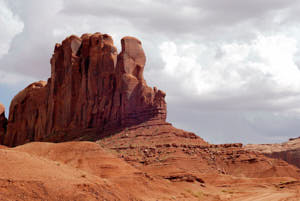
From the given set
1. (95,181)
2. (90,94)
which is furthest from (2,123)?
(95,181)

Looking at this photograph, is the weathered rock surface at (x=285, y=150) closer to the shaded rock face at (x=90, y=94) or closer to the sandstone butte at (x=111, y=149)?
the sandstone butte at (x=111, y=149)

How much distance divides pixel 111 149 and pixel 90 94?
857 inches

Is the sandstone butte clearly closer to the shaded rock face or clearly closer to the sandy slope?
the sandy slope

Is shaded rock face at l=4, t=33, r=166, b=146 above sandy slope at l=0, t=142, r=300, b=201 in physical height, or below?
above

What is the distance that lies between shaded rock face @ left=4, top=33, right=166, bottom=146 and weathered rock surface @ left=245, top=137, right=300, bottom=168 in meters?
42.6

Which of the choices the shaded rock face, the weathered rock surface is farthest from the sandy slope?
the weathered rock surface

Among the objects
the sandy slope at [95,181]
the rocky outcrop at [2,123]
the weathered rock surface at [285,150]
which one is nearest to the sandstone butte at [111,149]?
the sandy slope at [95,181]

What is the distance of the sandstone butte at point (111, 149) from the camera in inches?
949

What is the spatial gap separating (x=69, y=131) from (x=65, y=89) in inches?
437

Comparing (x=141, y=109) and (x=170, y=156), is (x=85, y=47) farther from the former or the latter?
(x=170, y=156)

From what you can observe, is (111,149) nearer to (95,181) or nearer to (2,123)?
(95,181)

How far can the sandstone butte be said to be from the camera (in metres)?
24.1

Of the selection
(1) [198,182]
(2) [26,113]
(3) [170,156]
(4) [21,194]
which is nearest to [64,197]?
(4) [21,194]

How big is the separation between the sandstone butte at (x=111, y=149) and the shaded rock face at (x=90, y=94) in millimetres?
177
